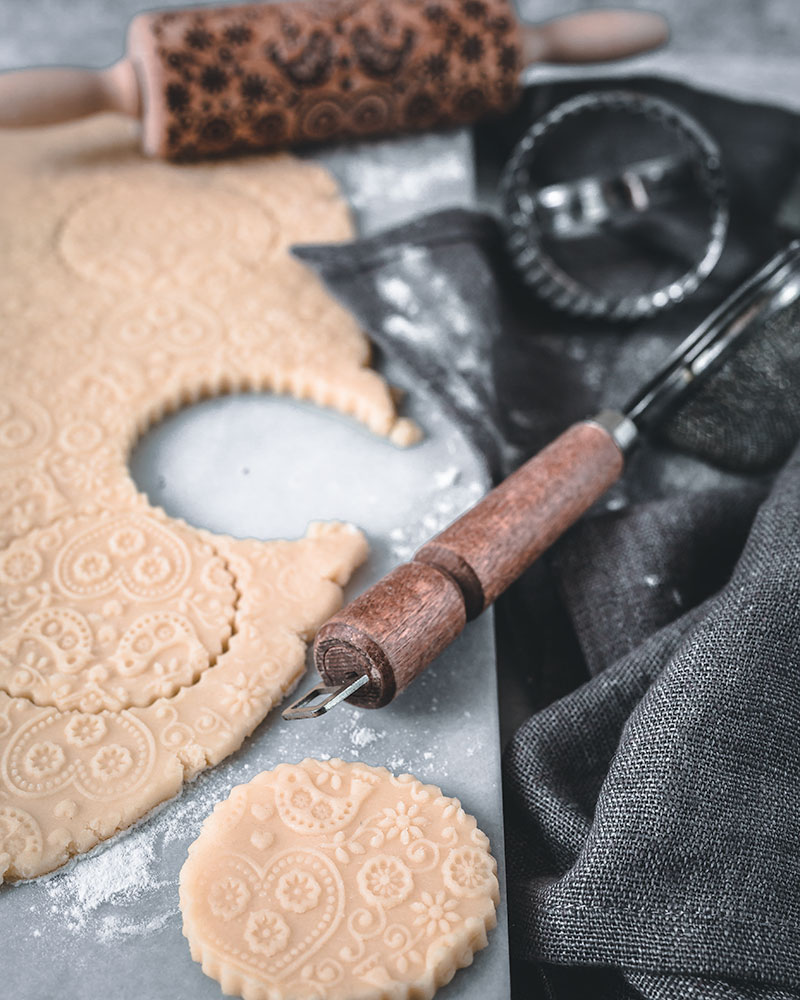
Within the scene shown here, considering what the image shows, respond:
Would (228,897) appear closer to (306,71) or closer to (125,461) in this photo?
(125,461)

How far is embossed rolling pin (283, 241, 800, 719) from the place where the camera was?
0.71 metres

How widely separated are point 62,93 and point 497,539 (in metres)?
0.86

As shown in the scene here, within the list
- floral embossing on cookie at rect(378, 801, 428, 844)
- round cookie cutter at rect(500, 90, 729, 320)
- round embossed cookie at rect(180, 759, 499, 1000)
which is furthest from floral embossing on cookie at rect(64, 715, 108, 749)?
round cookie cutter at rect(500, 90, 729, 320)

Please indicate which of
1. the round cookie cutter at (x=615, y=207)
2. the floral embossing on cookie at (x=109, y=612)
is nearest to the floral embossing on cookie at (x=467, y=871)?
the floral embossing on cookie at (x=109, y=612)

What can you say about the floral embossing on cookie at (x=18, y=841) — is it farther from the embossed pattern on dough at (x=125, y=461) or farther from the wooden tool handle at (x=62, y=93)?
the wooden tool handle at (x=62, y=93)

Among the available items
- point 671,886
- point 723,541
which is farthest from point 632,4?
point 671,886

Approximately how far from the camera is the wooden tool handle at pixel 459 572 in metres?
0.71

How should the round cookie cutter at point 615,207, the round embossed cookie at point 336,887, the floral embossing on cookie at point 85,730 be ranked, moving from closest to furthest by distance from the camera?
the round embossed cookie at point 336,887 < the floral embossing on cookie at point 85,730 < the round cookie cutter at point 615,207

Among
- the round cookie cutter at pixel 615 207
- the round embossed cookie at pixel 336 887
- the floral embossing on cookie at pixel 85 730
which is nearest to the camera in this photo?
the round embossed cookie at pixel 336 887

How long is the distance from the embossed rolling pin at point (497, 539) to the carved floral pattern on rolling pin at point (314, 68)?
0.58 metres

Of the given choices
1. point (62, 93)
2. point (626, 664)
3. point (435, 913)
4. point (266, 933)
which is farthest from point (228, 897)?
point (62, 93)

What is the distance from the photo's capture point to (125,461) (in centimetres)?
93

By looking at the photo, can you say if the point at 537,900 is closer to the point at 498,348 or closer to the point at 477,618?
the point at 477,618

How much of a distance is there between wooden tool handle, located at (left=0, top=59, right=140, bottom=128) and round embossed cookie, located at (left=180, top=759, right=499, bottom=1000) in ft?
3.04
